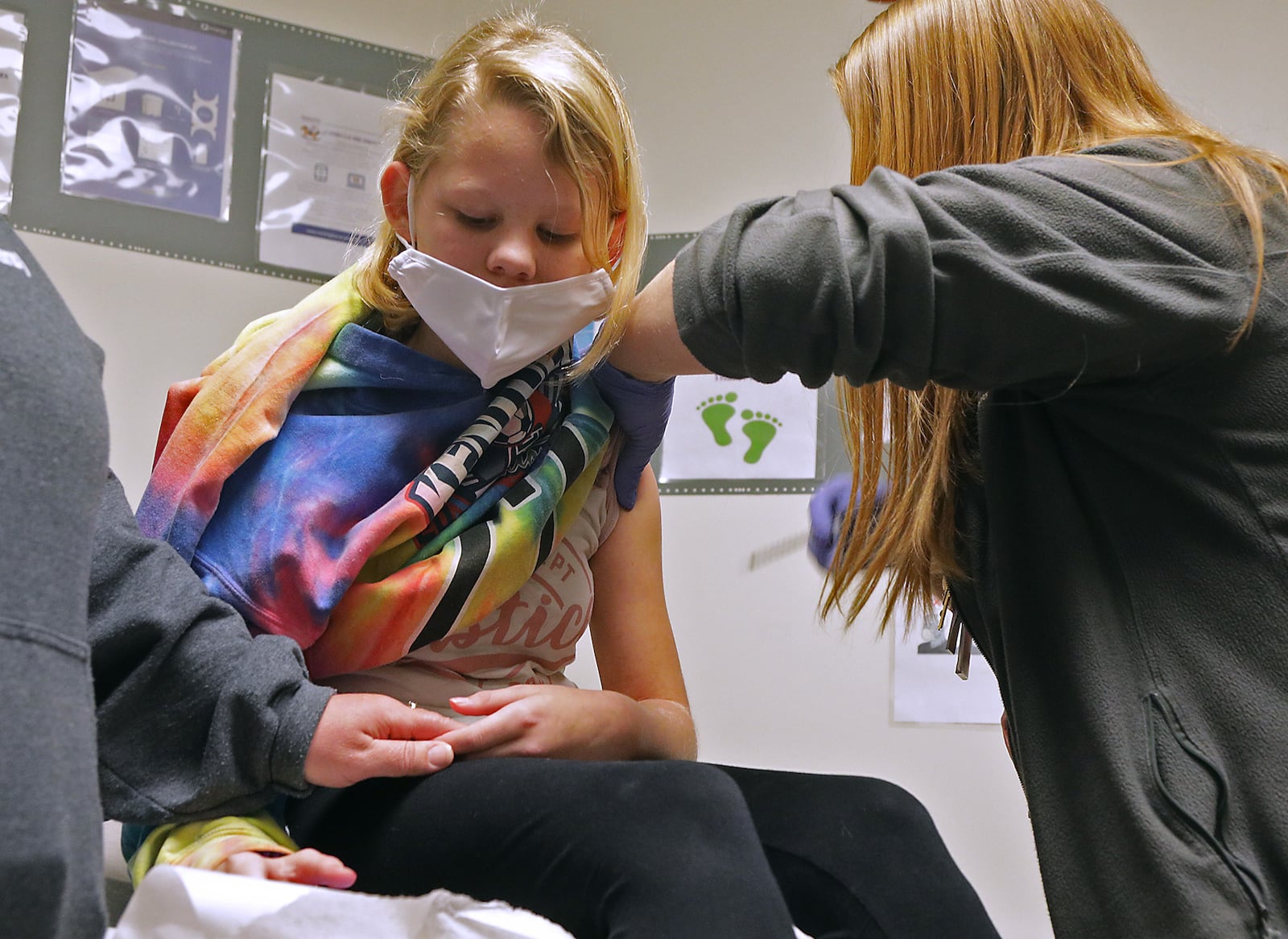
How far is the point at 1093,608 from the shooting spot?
0.76 meters

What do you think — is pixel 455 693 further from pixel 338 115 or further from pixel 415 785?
pixel 338 115

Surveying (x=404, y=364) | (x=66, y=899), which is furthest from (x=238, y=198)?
(x=66, y=899)

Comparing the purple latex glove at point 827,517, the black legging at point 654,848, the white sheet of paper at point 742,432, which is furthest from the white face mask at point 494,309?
the white sheet of paper at point 742,432

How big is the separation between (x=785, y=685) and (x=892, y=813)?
116 cm

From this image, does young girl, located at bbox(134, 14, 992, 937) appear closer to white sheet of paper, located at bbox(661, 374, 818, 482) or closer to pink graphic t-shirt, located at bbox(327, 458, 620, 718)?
pink graphic t-shirt, located at bbox(327, 458, 620, 718)

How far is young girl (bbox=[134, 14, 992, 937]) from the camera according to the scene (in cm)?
75

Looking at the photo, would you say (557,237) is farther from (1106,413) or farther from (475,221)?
(1106,413)

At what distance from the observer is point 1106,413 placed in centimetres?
78

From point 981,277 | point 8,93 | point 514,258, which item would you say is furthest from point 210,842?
point 8,93

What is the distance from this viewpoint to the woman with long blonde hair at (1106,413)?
67 centimetres

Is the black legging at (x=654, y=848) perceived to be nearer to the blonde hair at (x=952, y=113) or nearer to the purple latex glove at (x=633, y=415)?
the blonde hair at (x=952, y=113)

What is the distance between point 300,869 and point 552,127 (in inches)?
23.5

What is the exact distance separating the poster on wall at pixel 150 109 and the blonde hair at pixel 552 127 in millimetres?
893

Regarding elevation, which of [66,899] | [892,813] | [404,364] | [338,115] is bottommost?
[892,813]
